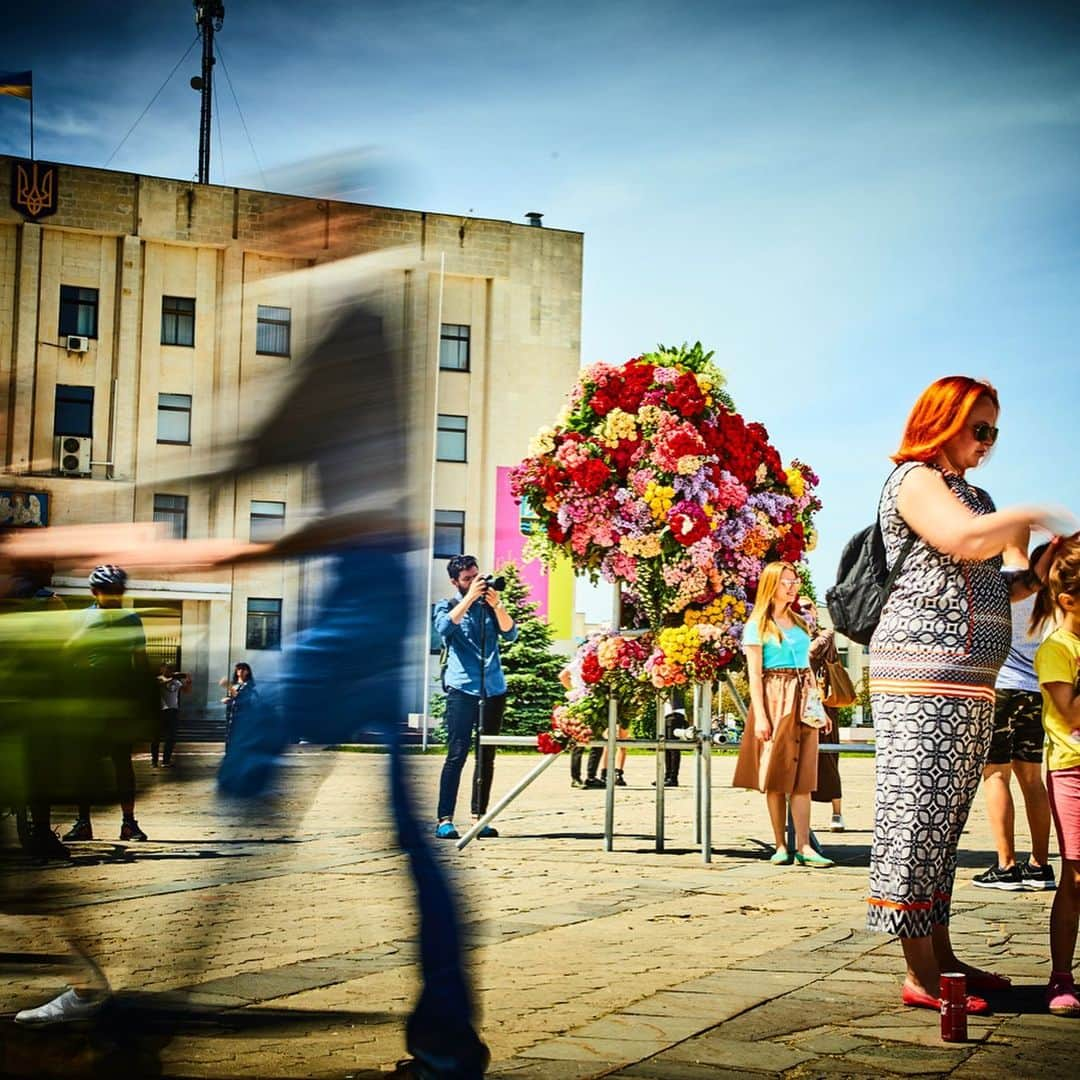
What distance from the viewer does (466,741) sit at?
35.2 feet

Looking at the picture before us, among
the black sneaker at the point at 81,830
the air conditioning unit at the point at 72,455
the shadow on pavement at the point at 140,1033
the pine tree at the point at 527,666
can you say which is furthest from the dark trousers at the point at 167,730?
the pine tree at the point at 527,666

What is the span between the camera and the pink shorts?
486 centimetres

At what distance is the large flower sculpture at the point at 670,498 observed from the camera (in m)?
9.59

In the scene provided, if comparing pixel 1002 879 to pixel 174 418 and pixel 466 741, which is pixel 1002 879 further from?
pixel 174 418

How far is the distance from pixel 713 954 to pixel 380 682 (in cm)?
320

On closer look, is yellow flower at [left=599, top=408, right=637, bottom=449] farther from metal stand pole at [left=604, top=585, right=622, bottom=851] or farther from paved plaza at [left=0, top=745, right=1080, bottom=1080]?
paved plaza at [left=0, top=745, right=1080, bottom=1080]

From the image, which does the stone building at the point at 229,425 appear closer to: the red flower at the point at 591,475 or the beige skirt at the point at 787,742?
the red flower at the point at 591,475

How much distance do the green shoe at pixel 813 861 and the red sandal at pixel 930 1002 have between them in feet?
15.0

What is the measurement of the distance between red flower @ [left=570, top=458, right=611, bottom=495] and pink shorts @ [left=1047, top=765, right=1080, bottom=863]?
508cm

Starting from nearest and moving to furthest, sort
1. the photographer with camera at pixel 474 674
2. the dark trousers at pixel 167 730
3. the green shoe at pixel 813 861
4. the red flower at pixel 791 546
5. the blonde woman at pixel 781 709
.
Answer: the dark trousers at pixel 167 730, the green shoe at pixel 813 861, the blonde woman at pixel 781 709, the red flower at pixel 791 546, the photographer with camera at pixel 474 674

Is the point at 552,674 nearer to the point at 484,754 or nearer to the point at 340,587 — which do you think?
the point at 484,754

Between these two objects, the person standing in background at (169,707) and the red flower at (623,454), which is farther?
the red flower at (623,454)

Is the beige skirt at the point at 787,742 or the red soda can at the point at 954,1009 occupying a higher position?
the beige skirt at the point at 787,742

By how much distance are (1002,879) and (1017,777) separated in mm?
580
